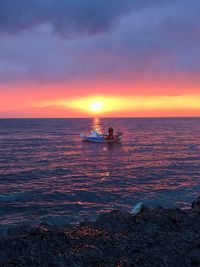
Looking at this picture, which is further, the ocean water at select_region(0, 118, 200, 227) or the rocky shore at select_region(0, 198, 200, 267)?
the ocean water at select_region(0, 118, 200, 227)

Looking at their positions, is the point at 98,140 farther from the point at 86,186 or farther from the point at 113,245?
the point at 113,245

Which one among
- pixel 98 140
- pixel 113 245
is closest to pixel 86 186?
pixel 113 245

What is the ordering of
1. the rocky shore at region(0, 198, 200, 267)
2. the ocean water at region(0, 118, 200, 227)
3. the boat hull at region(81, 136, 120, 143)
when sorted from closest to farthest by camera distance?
the rocky shore at region(0, 198, 200, 267) → the ocean water at region(0, 118, 200, 227) → the boat hull at region(81, 136, 120, 143)

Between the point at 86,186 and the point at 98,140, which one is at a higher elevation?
the point at 98,140

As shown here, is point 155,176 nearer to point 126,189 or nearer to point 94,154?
point 126,189

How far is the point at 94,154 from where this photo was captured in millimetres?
54531

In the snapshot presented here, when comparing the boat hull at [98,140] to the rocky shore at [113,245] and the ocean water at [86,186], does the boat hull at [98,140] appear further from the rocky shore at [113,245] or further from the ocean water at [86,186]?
the rocky shore at [113,245]

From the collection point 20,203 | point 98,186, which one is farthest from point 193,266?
point 98,186

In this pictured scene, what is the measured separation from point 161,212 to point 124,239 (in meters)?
3.69

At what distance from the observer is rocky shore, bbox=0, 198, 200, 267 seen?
9.32 m

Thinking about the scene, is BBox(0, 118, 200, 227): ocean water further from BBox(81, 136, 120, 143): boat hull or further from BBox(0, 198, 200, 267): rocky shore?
BBox(81, 136, 120, 143): boat hull

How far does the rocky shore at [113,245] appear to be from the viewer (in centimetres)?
932

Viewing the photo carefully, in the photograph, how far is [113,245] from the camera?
10453mm

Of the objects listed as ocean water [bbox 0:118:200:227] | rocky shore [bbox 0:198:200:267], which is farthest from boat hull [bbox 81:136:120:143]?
rocky shore [bbox 0:198:200:267]
